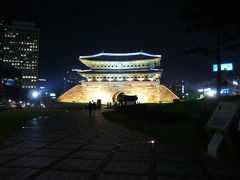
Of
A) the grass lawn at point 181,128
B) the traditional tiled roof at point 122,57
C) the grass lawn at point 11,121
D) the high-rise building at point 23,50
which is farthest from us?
the high-rise building at point 23,50

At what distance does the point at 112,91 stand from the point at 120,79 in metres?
4.42

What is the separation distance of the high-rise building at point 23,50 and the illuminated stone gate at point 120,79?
7983 centimetres

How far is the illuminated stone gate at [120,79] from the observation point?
70188 mm

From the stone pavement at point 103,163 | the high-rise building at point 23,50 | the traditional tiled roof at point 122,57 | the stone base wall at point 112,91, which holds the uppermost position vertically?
the high-rise building at point 23,50

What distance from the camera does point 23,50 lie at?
14850cm

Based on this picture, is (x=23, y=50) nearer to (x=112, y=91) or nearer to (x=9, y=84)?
(x=9, y=84)

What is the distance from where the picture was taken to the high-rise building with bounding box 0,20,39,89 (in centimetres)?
14450

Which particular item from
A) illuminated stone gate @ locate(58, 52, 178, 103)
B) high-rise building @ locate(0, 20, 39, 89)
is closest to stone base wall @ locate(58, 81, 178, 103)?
illuminated stone gate @ locate(58, 52, 178, 103)

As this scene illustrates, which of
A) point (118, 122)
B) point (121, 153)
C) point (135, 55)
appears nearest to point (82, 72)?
point (135, 55)

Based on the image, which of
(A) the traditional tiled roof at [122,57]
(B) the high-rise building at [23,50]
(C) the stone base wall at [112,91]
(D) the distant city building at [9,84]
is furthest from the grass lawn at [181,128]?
(B) the high-rise building at [23,50]

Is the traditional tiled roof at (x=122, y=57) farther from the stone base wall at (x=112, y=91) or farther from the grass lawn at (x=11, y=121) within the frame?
the grass lawn at (x=11, y=121)

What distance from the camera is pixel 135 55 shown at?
7612 centimetres

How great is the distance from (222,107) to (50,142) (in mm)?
6414

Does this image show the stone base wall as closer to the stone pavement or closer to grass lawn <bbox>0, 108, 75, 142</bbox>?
grass lawn <bbox>0, 108, 75, 142</bbox>
